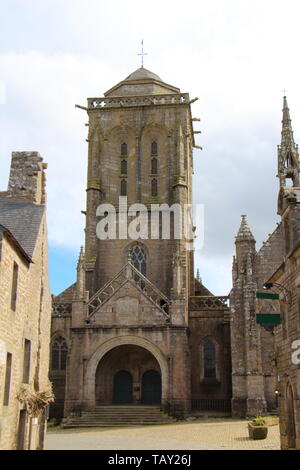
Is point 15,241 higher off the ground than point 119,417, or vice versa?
point 15,241

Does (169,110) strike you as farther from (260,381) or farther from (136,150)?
(260,381)

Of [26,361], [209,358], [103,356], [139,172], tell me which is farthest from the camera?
[139,172]

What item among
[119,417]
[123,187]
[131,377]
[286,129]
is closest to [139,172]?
[123,187]

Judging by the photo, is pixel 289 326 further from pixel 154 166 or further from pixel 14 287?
pixel 154 166

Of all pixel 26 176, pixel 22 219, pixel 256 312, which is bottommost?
pixel 256 312

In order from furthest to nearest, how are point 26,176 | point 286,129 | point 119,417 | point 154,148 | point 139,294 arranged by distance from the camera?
point 154,148
point 286,129
point 139,294
point 119,417
point 26,176

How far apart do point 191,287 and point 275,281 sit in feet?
54.2

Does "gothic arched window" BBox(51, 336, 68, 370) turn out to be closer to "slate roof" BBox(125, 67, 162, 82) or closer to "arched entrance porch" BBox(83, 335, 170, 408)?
"arched entrance porch" BBox(83, 335, 170, 408)

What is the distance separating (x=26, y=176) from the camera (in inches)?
768

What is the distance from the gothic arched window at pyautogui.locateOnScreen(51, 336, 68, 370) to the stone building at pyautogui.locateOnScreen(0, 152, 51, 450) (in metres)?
14.0

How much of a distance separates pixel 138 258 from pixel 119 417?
36.4 feet

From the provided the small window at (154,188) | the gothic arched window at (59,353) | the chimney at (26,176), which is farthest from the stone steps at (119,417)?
the small window at (154,188)

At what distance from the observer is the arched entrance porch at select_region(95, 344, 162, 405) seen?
31.9 meters

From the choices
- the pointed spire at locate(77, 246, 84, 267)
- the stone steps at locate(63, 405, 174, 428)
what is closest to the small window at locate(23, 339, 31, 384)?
the stone steps at locate(63, 405, 174, 428)
